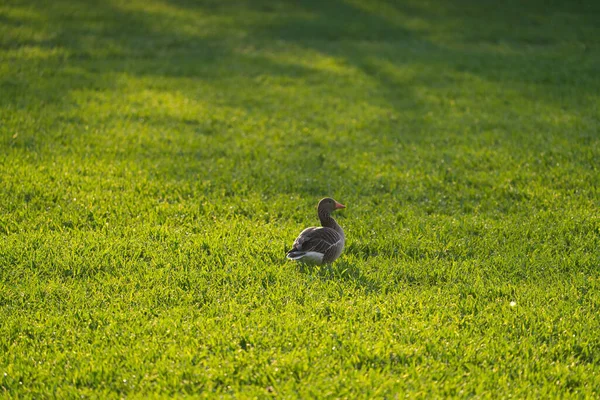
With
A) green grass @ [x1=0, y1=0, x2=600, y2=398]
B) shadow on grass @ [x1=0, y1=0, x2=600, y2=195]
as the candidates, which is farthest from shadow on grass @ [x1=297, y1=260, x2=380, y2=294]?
shadow on grass @ [x1=0, y1=0, x2=600, y2=195]

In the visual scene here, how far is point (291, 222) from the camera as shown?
7434mm

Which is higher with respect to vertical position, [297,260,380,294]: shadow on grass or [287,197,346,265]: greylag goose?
[287,197,346,265]: greylag goose

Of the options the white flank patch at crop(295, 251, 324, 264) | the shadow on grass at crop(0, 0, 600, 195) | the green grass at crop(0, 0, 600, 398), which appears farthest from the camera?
the shadow on grass at crop(0, 0, 600, 195)

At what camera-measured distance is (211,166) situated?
9.23 m

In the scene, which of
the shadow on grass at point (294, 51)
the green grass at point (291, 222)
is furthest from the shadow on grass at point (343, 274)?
the shadow on grass at point (294, 51)

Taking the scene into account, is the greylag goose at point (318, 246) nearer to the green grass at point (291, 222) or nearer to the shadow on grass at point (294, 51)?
the green grass at point (291, 222)

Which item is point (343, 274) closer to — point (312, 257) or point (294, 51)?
point (312, 257)

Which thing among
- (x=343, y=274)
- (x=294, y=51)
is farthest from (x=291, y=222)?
(x=294, y=51)

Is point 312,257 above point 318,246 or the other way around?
the other way around

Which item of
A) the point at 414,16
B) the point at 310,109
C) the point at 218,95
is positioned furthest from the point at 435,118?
the point at 414,16

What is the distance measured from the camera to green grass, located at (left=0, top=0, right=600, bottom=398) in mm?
4816

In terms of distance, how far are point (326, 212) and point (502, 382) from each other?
2.56 metres

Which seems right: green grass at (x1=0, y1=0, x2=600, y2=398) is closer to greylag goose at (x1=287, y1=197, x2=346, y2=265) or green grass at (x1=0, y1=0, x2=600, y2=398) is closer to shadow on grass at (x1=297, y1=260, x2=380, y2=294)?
shadow on grass at (x1=297, y1=260, x2=380, y2=294)

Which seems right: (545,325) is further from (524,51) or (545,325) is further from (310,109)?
(524,51)
